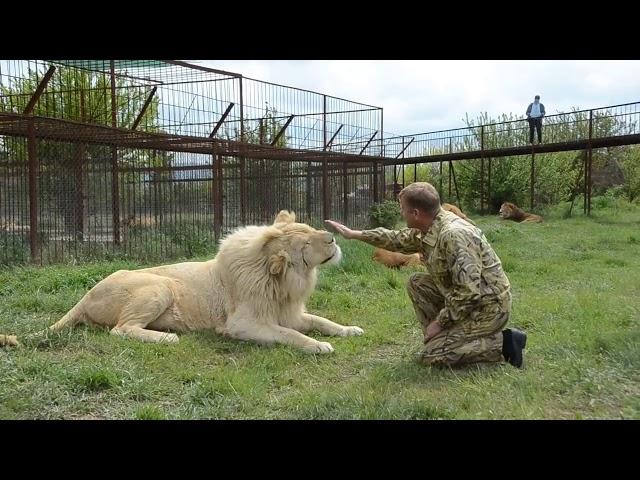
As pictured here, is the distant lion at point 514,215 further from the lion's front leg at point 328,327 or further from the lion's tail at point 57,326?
the lion's tail at point 57,326

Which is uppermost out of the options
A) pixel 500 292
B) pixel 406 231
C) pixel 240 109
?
pixel 240 109

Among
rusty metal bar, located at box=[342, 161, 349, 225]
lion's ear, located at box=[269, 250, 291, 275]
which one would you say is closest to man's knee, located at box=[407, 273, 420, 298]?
lion's ear, located at box=[269, 250, 291, 275]

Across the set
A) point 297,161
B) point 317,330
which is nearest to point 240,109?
point 297,161

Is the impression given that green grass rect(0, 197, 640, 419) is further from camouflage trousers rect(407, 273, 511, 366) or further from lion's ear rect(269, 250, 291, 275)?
lion's ear rect(269, 250, 291, 275)

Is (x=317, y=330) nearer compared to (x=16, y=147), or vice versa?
(x=317, y=330)

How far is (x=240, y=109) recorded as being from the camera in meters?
14.8

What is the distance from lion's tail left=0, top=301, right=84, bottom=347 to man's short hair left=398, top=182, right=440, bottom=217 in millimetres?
3488

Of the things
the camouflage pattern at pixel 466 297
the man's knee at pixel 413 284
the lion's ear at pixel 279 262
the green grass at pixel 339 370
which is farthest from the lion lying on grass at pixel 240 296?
the camouflage pattern at pixel 466 297

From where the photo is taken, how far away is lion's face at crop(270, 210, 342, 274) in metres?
5.96

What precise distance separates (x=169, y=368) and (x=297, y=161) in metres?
11.5

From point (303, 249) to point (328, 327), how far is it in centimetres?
86

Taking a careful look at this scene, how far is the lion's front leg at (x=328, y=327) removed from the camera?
6102 millimetres

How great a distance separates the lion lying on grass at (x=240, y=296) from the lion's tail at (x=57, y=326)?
0.01 m
